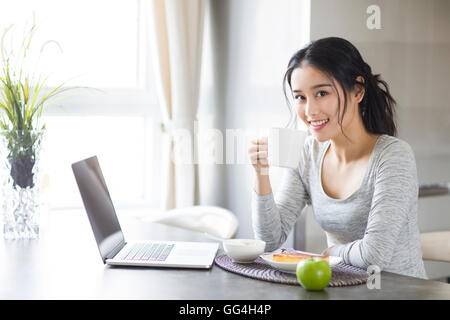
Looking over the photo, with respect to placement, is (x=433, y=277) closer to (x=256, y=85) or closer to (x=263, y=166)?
(x=256, y=85)

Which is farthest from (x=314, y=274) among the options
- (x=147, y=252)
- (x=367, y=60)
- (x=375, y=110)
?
(x=367, y=60)

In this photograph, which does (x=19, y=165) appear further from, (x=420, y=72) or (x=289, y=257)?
(x=420, y=72)

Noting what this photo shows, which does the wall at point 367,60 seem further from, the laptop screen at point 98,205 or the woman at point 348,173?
the laptop screen at point 98,205

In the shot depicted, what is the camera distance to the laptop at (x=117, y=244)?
1451 millimetres

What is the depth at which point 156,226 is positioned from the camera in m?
2.07

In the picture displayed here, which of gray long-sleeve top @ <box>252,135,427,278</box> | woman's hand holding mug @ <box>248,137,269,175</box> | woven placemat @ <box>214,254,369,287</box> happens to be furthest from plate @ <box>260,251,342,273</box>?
woman's hand holding mug @ <box>248,137,269,175</box>

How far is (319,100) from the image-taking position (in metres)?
1.72

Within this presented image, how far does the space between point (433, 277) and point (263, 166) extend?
159cm

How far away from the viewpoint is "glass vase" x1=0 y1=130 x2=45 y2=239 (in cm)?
182

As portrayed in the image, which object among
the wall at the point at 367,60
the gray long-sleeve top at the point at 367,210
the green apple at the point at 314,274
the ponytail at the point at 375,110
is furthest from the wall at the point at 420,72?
the green apple at the point at 314,274

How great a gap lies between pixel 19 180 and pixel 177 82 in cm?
140

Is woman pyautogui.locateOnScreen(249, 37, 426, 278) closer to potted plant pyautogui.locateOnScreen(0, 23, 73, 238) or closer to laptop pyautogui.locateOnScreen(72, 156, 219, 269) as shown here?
laptop pyautogui.locateOnScreen(72, 156, 219, 269)
